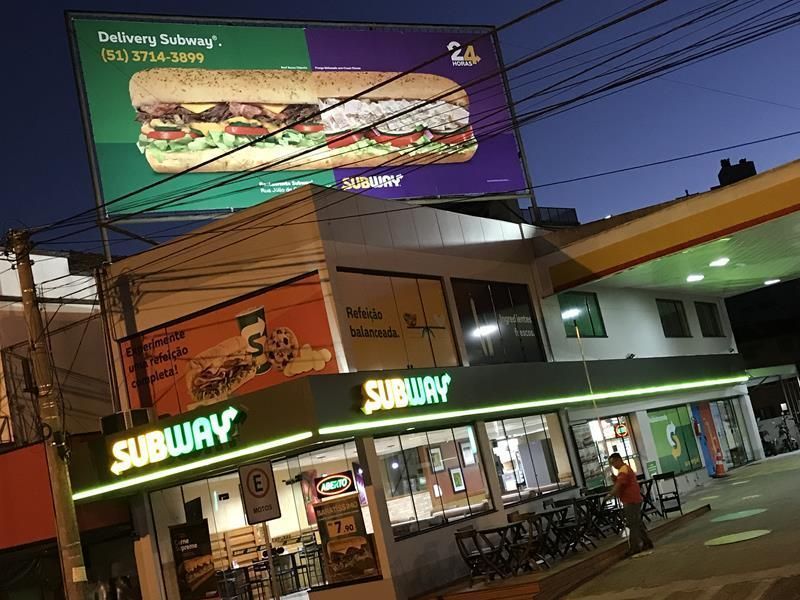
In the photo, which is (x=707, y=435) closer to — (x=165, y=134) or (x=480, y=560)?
(x=480, y=560)

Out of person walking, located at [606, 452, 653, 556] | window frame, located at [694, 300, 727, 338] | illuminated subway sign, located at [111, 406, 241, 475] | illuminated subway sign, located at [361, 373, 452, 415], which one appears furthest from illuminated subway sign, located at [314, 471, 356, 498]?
window frame, located at [694, 300, 727, 338]

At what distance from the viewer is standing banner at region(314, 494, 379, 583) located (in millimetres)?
17255

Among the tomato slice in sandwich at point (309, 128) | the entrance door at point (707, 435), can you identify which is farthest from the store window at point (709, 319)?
the tomato slice in sandwich at point (309, 128)

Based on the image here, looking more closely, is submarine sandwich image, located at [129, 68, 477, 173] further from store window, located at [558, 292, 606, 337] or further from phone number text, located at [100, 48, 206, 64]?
store window, located at [558, 292, 606, 337]

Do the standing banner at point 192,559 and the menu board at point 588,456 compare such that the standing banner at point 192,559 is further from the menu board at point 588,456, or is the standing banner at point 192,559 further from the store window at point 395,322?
the menu board at point 588,456

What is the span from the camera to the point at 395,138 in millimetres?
26750

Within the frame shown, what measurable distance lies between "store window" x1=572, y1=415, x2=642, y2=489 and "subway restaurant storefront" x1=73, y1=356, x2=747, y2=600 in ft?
2.12

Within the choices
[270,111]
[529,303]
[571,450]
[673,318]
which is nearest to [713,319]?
[673,318]

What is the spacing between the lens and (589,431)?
2517 cm

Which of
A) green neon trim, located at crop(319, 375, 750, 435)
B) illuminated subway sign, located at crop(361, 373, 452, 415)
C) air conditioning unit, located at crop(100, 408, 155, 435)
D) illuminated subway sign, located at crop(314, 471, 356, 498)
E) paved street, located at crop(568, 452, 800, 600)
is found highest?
air conditioning unit, located at crop(100, 408, 155, 435)

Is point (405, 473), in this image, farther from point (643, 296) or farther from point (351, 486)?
point (643, 296)

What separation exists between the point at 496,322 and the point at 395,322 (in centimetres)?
415

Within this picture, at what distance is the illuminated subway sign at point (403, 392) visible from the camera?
17000mm

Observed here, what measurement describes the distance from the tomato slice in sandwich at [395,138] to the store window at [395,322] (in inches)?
253
